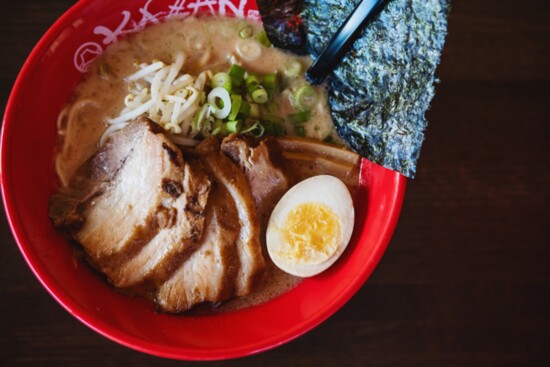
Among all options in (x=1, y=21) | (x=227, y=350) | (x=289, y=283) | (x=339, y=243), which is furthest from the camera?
(x=1, y=21)

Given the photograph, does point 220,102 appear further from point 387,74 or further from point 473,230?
point 473,230

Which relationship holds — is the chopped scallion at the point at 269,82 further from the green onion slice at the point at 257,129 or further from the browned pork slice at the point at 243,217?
the browned pork slice at the point at 243,217

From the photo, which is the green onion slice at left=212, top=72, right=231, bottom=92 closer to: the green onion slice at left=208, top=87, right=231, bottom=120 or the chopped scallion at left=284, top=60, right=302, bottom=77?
the green onion slice at left=208, top=87, right=231, bottom=120

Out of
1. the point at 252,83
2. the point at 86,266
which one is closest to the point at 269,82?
the point at 252,83

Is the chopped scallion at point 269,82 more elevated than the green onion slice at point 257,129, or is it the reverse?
the chopped scallion at point 269,82

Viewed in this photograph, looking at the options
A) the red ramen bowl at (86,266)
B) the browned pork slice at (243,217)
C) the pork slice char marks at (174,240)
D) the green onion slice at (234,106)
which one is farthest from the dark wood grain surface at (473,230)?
the green onion slice at (234,106)

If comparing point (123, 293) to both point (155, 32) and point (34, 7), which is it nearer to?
point (155, 32)

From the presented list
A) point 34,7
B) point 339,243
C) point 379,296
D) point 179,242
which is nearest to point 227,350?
point 179,242
